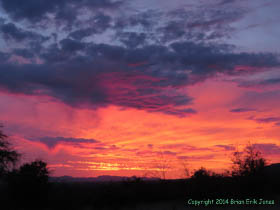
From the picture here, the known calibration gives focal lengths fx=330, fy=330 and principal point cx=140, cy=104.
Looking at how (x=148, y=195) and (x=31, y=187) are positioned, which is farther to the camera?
(x=148, y=195)

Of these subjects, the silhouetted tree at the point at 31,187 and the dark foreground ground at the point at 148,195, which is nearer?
the dark foreground ground at the point at 148,195

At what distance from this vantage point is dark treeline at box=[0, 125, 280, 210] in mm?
20734

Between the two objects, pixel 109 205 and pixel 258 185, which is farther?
pixel 258 185

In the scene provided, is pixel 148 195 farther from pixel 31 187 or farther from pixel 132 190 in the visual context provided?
pixel 31 187

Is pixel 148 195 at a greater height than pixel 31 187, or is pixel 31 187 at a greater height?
pixel 31 187

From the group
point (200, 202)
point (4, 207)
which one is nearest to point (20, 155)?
point (4, 207)

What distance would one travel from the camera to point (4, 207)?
779 inches

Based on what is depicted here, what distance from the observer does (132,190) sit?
22.6 m

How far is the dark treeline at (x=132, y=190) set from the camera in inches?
816

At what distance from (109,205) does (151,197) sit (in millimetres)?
3448

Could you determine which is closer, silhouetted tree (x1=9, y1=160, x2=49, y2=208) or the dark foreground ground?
the dark foreground ground

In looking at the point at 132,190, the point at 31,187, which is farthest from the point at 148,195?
the point at 31,187

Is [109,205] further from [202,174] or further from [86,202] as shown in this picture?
[202,174]

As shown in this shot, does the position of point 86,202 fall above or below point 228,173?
below
